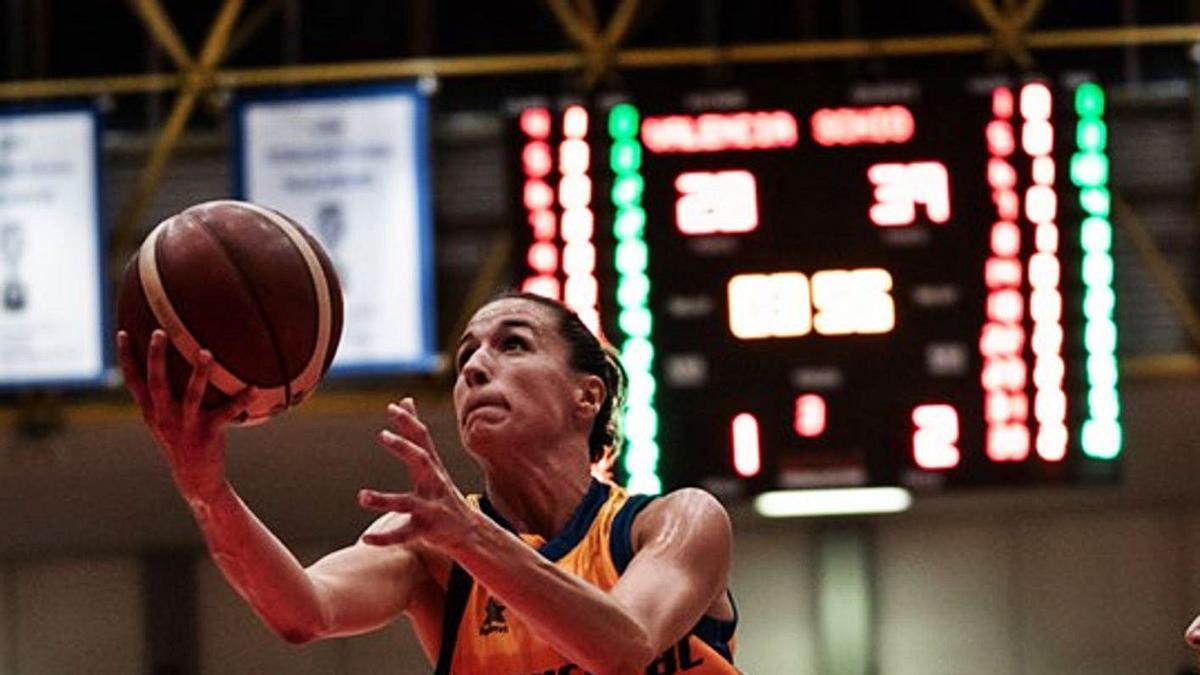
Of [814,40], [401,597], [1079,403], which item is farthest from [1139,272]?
[401,597]

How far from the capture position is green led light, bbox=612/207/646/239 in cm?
952

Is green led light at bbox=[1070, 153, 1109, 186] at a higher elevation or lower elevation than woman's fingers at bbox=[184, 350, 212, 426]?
higher

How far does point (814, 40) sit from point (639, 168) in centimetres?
361

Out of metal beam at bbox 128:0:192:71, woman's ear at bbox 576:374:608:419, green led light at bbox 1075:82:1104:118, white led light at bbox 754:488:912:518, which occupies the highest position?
metal beam at bbox 128:0:192:71

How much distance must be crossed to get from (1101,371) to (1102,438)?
264 mm

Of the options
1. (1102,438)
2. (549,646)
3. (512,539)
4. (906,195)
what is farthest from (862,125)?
(512,539)

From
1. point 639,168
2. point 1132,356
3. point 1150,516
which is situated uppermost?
point 639,168

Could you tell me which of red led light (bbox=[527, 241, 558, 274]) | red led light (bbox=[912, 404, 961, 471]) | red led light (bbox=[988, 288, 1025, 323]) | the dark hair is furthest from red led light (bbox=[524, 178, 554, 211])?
the dark hair

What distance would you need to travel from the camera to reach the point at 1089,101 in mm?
9602

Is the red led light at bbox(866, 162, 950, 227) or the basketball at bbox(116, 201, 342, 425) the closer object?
the basketball at bbox(116, 201, 342, 425)

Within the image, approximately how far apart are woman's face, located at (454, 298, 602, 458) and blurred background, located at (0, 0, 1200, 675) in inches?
191

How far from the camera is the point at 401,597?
4258 millimetres

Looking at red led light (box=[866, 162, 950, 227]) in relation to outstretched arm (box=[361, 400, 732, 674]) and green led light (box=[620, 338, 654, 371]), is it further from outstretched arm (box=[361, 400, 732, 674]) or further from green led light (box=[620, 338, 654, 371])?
outstretched arm (box=[361, 400, 732, 674])

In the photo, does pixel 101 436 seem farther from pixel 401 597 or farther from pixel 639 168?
pixel 401 597
